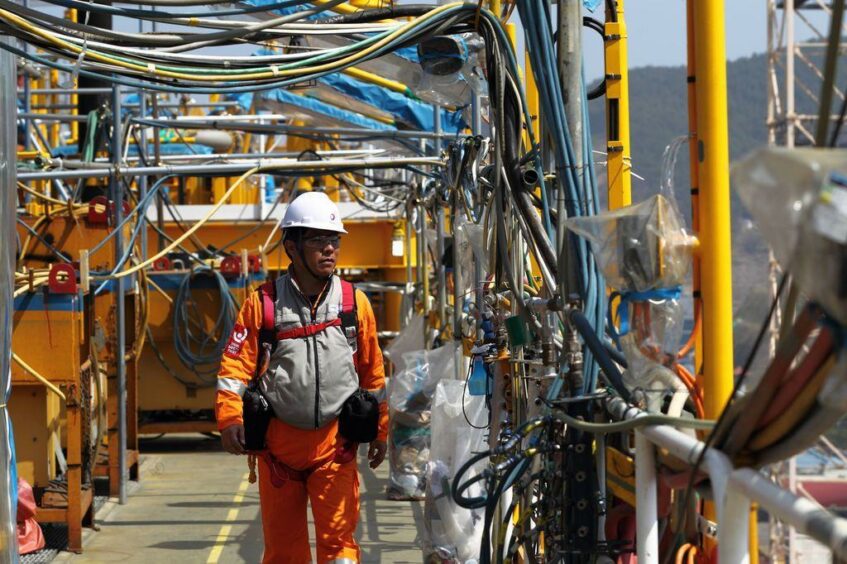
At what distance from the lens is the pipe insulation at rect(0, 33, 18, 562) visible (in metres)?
5.57

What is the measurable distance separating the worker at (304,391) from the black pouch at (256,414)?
0.02 metres

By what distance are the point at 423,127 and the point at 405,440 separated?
3.71 m

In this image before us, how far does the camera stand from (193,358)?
1205cm

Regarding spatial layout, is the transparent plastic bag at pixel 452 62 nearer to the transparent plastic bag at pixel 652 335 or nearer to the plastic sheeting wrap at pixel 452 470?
the plastic sheeting wrap at pixel 452 470

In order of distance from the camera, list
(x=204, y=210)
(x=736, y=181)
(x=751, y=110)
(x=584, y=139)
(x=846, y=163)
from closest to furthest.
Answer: (x=846, y=163)
(x=736, y=181)
(x=584, y=139)
(x=204, y=210)
(x=751, y=110)

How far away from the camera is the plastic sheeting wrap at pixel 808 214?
205cm

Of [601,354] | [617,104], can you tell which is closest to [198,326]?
[617,104]

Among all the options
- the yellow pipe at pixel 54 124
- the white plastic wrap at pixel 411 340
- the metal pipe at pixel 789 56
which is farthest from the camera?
the metal pipe at pixel 789 56

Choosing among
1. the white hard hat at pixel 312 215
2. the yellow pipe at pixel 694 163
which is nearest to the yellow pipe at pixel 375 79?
the white hard hat at pixel 312 215

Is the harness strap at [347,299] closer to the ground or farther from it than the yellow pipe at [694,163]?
Result: closer to the ground

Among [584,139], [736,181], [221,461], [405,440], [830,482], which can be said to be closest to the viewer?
[736,181]

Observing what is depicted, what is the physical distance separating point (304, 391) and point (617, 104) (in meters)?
1.96

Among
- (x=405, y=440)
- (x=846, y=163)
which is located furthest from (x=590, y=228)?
(x=405, y=440)

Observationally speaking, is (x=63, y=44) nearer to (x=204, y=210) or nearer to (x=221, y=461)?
(x=221, y=461)
